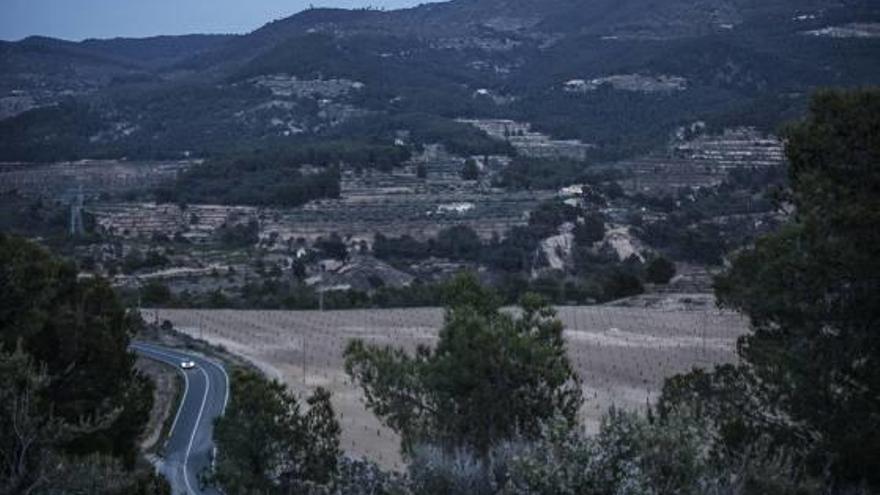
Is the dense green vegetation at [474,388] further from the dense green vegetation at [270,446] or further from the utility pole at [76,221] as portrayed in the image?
the utility pole at [76,221]

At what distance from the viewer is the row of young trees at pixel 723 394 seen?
9344mm

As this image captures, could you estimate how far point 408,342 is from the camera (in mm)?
31922

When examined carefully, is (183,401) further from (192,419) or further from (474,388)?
(474,388)

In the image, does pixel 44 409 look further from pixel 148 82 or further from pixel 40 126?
pixel 148 82

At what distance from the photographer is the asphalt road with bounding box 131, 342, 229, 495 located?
19562 millimetres

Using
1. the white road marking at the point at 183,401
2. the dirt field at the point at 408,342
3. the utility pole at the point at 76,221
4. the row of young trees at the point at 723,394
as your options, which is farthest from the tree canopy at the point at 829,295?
the utility pole at the point at 76,221

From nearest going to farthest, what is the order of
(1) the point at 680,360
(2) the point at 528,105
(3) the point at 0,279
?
(3) the point at 0,279 → (1) the point at 680,360 → (2) the point at 528,105

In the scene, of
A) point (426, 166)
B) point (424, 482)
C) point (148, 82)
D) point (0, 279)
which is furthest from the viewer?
point (148, 82)

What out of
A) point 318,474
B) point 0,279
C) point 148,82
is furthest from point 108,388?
point 148,82

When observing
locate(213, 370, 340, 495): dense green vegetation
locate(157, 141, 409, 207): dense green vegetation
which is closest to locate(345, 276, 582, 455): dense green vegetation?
locate(213, 370, 340, 495): dense green vegetation

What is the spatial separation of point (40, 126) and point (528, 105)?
40210mm

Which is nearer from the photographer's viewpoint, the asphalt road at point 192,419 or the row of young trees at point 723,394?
the row of young trees at point 723,394

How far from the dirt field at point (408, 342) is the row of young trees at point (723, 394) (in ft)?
22.2

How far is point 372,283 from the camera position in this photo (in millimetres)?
47000
